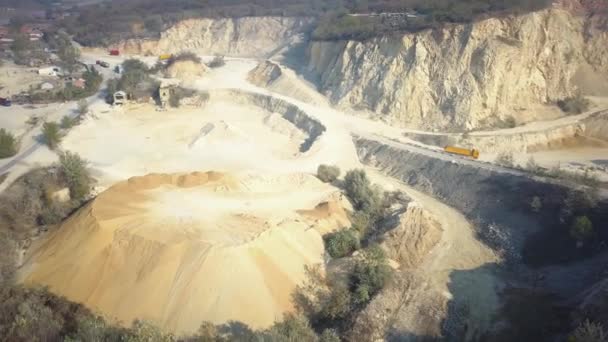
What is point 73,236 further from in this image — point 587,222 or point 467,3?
point 467,3

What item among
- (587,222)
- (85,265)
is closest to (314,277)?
(85,265)

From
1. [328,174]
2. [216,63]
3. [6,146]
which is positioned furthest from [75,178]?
[216,63]

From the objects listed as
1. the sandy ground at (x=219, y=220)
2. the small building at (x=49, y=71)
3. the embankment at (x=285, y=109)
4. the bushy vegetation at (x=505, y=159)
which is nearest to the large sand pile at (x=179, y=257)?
the sandy ground at (x=219, y=220)

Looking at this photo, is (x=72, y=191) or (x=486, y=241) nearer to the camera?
(x=486, y=241)

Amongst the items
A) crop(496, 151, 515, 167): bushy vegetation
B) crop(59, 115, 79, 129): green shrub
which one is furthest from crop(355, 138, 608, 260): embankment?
crop(59, 115, 79, 129): green shrub

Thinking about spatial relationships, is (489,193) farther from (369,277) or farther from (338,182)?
(369,277)

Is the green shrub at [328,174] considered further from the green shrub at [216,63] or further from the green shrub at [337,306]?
the green shrub at [216,63]
